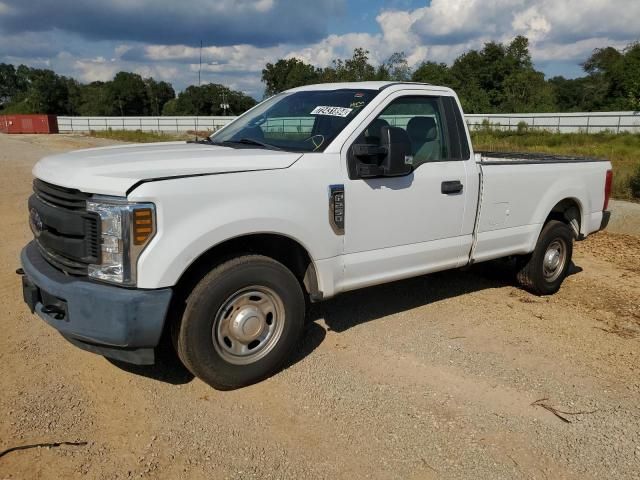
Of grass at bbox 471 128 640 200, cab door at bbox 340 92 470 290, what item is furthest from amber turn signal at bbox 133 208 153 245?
grass at bbox 471 128 640 200

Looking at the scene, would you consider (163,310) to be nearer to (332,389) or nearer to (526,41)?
(332,389)

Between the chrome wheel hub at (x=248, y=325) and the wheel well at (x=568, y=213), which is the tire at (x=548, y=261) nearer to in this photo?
the wheel well at (x=568, y=213)

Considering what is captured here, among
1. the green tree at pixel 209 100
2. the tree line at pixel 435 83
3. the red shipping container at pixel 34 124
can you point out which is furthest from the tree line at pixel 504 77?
the red shipping container at pixel 34 124

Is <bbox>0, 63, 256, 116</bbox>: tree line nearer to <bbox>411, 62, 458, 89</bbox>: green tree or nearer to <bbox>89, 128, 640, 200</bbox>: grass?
<bbox>411, 62, 458, 89</bbox>: green tree

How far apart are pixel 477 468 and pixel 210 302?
1750 millimetres

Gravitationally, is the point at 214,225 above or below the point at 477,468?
above

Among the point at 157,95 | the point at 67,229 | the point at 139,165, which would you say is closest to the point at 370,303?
the point at 139,165

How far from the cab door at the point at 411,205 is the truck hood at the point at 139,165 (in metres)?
0.67

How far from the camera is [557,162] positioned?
5711 mm

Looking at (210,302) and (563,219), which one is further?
(563,219)

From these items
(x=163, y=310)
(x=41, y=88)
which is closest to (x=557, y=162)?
(x=163, y=310)

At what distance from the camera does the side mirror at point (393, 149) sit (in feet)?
12.9

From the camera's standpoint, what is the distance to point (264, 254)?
3.90 metres

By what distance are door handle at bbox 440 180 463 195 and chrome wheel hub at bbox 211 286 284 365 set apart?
66.2 inches
